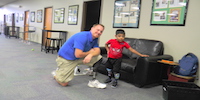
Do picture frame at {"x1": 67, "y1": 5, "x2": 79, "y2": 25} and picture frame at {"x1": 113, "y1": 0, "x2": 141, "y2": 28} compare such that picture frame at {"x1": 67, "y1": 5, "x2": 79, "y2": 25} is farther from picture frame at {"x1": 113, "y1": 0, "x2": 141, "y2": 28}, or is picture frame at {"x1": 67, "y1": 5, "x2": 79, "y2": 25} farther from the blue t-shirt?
the blue t-shirt

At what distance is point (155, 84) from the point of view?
2.72 metres

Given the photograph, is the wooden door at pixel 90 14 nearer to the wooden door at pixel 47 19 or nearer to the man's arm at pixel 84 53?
the wooden door at pixel 47 19

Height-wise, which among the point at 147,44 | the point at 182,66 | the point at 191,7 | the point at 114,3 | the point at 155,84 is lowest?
the point at 155,84

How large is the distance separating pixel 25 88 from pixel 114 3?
3152mm

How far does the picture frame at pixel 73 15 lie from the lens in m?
5.61

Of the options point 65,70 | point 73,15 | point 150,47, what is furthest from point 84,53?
point 73,15

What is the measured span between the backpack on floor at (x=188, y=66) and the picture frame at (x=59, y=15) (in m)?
5.08

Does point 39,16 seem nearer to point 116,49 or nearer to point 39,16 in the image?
point 39,16

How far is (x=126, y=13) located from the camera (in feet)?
12.8

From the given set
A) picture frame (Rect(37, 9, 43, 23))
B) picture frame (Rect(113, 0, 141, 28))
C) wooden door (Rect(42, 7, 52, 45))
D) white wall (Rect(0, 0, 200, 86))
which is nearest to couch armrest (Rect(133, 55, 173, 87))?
white wall (Rect(0, 0, 200, 86))

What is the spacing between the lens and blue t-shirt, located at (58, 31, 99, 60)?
2029 mm

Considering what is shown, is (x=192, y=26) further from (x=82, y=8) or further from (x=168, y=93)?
(x=82, y=8)

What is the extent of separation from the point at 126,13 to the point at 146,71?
1.98 meters

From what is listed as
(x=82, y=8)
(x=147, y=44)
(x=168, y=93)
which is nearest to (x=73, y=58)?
(x=168, y=93)
